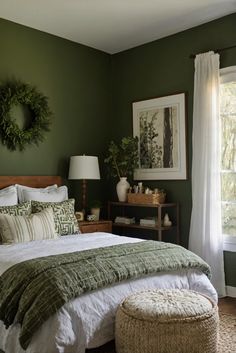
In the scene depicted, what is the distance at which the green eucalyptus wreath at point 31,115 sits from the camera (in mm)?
3924

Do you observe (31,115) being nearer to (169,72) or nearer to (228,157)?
(169,72)

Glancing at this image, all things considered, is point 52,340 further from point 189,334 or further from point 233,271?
point 233,271

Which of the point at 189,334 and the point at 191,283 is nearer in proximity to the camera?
the point at 189,334

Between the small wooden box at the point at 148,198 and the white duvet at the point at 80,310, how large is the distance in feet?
4.41

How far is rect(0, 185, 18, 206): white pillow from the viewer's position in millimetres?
3584

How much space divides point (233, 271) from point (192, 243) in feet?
1.58

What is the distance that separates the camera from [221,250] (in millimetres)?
3811

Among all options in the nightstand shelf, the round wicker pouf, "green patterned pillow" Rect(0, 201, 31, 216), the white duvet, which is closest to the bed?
the white duvet

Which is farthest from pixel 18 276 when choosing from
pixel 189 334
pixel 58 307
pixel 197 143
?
pixel 197 143

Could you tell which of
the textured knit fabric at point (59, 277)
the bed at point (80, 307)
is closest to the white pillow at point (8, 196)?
the bed at point (80, 307)

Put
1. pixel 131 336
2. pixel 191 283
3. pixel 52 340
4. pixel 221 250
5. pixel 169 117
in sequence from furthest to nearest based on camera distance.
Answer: pixel 169 117
pixel 221 250
pixel 191 283
pixel 131 336
pixel 52 340

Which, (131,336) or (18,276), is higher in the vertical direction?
(18,276)

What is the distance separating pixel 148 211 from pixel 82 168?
967mm

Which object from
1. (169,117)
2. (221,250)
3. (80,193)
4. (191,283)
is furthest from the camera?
(80,193)
